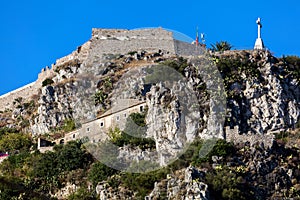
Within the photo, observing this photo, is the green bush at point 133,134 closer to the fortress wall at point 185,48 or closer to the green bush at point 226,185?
the green bush at point 226,185

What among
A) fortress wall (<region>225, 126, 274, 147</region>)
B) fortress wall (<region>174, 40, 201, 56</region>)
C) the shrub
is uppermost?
fortress wall (<region>174, 40, 201, 56</region>)

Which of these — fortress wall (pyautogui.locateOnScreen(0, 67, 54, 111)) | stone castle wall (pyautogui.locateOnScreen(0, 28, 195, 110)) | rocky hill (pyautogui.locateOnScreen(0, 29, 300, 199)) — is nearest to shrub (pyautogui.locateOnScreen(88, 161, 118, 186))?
rocky hill (pyautogui.locateOnScreen(0, 29, 300, 199))

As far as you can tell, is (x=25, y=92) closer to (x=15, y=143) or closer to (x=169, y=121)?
(x=15, y=143)

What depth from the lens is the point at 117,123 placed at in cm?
6812

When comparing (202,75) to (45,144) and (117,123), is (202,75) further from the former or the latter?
(45,144)

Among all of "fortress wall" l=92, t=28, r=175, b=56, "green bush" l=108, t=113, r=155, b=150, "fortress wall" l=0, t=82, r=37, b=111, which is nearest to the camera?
"green bush" l=108, t=113, r=155, b=150

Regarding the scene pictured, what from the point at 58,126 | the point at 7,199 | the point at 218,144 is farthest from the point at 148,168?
the point at 58,126

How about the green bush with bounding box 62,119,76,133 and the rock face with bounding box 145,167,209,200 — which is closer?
the rock face with bounding box 145,167,209,200

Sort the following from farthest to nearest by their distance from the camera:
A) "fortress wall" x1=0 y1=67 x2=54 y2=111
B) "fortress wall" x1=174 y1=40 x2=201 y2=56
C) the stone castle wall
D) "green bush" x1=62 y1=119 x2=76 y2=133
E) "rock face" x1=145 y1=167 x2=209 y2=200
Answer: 1. "fortress wall" x1=0 y1=67 x2=54 y2=111
2. the stone castle wall
3. "fortress wall" x1=174 y1=40 x2=201 y2=56
4. "green bush" x1=62 y1=119 x2=76 y2=133
5. "rock face" x1=145 y1=167 x2=209 y2=200

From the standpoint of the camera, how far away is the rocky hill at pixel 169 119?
5875 centimetres

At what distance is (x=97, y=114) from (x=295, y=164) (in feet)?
47.8

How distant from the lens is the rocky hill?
5875cm

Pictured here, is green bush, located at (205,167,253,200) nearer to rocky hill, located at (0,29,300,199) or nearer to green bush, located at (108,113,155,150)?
rocky hill, located at (0,29,300,199)

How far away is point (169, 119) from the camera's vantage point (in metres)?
65.8
